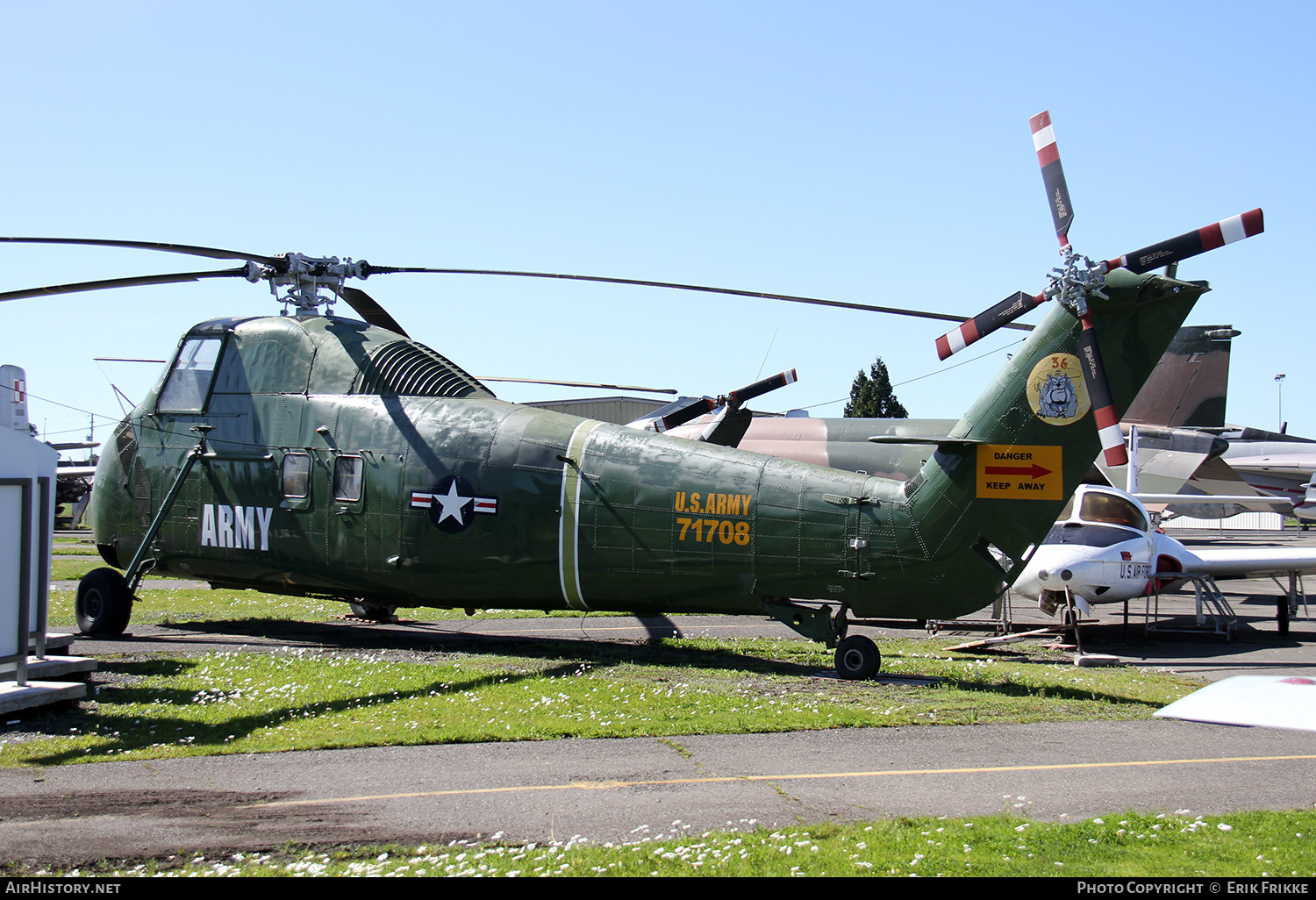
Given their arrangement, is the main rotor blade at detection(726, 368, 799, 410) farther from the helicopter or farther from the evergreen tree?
the evergreen tree

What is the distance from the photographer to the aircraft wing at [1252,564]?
57.5 ft

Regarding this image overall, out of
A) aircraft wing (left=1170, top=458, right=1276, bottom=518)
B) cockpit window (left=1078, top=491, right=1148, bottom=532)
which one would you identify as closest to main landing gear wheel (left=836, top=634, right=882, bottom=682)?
cockpit window (left=1078, top=491, right=1148, bottom=532)

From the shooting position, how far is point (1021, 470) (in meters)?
11.2

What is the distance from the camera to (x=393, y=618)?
18.2 metres

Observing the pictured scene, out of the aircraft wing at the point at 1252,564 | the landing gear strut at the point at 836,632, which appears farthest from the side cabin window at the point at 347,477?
the aircraft wing at the point at 1252,564

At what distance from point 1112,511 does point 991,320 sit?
8.03 metres

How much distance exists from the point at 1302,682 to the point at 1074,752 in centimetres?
469

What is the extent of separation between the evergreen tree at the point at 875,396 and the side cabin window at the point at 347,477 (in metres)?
67.2

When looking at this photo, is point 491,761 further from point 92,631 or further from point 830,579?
point 92,631

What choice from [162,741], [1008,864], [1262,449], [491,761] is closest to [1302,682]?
[1008,864]

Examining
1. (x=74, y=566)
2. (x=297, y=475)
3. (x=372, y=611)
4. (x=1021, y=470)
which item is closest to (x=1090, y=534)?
(x=1021, y=470)

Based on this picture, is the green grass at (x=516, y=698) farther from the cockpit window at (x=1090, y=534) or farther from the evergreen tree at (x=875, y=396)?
the evergreen tree at (x=875, y=396)

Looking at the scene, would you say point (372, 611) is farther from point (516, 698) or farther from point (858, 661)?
point (858, 661)

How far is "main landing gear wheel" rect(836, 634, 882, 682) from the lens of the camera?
38.7 feet
